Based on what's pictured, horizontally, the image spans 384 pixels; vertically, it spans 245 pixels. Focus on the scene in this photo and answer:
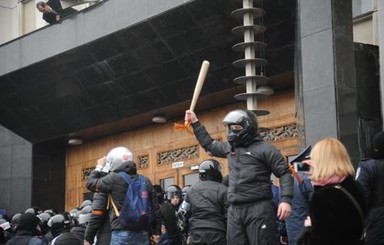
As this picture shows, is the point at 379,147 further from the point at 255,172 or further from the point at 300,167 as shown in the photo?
the point at 255,172

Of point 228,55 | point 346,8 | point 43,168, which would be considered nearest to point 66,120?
point 43,168

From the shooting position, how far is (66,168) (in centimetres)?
2023

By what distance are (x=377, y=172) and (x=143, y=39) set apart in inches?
334

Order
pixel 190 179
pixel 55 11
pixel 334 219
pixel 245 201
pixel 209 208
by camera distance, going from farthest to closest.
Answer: pixel 55 11 < pixel 190 179 < pixel 209 208 < pixel 245 201 < pixel 334 219

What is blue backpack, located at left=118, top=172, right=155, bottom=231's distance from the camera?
9.03 m

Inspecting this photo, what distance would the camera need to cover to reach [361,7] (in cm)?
1285

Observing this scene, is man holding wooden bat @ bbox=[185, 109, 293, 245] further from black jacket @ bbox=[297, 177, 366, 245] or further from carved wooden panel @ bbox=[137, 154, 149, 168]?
carved wooden panel @ bbox=[137, 154, 149, 168]

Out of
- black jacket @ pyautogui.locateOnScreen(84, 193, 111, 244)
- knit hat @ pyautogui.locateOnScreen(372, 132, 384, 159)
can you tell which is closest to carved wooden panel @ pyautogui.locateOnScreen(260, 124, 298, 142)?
black jacket @ pyautogui.locateOnScreen(84, 193, 111, 244)

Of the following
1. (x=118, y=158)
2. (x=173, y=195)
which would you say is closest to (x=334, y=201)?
(x=118, y=158)

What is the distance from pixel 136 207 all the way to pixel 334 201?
3.50 metres

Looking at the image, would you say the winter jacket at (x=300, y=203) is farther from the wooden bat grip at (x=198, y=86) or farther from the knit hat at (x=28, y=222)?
the knit hat at (x=28, y=222)

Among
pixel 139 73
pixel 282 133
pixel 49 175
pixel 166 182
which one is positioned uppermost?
pixel 139 73

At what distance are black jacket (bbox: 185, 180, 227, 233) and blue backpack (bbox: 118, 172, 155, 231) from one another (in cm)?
65

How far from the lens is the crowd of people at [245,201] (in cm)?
608
